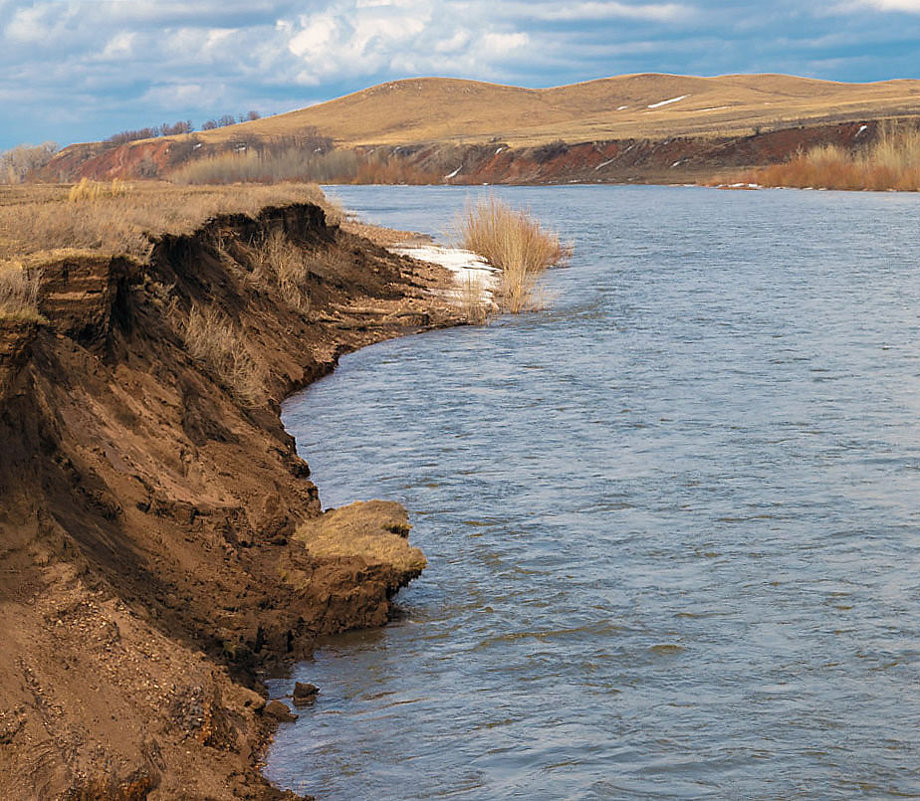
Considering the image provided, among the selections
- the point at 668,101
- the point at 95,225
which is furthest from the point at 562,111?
the point at 95,225

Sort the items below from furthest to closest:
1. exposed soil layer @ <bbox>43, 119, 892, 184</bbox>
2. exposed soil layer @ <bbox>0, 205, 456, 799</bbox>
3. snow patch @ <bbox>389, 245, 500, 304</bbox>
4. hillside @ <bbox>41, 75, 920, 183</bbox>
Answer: hillside @ <bbox>41, 75, 920, 183</bbox>, exposed soil layer @ <bbox>43, 119, 892, 184</bbox>, snow patch @ <bbox>389, 245, 500, 304</bbox>, exposed soil layer @ <bbox>0, 205, 456, 799</bbox>

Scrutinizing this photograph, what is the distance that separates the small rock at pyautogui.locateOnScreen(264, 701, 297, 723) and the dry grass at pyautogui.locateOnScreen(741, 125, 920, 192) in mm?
66800

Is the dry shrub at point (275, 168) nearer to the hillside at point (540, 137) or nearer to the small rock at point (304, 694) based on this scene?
the hillside at point (540, 137)

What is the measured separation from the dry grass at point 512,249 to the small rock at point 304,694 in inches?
749

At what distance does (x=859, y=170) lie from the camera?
71.6 meters

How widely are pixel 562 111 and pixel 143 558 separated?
184956 millimetres

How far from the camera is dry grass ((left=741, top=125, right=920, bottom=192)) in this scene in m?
68.6

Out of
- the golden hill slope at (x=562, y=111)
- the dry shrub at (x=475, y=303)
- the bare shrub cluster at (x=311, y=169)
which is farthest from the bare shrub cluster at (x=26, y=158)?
the golden hill slope at (x=562, y=111)

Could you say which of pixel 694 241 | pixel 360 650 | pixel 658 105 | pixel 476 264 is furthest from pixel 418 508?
pixel 658 105

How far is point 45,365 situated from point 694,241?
117 feet

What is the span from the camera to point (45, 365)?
841 cm

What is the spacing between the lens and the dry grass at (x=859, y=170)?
6862 cm

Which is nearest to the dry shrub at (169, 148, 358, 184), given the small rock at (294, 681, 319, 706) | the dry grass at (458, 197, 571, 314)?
the dry grass at (458, 197, 571, 314)

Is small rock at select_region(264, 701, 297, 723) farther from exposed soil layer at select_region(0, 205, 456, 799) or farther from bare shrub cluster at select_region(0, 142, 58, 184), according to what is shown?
bare shrub cluster at select_region(0, 142, 58, 184)
